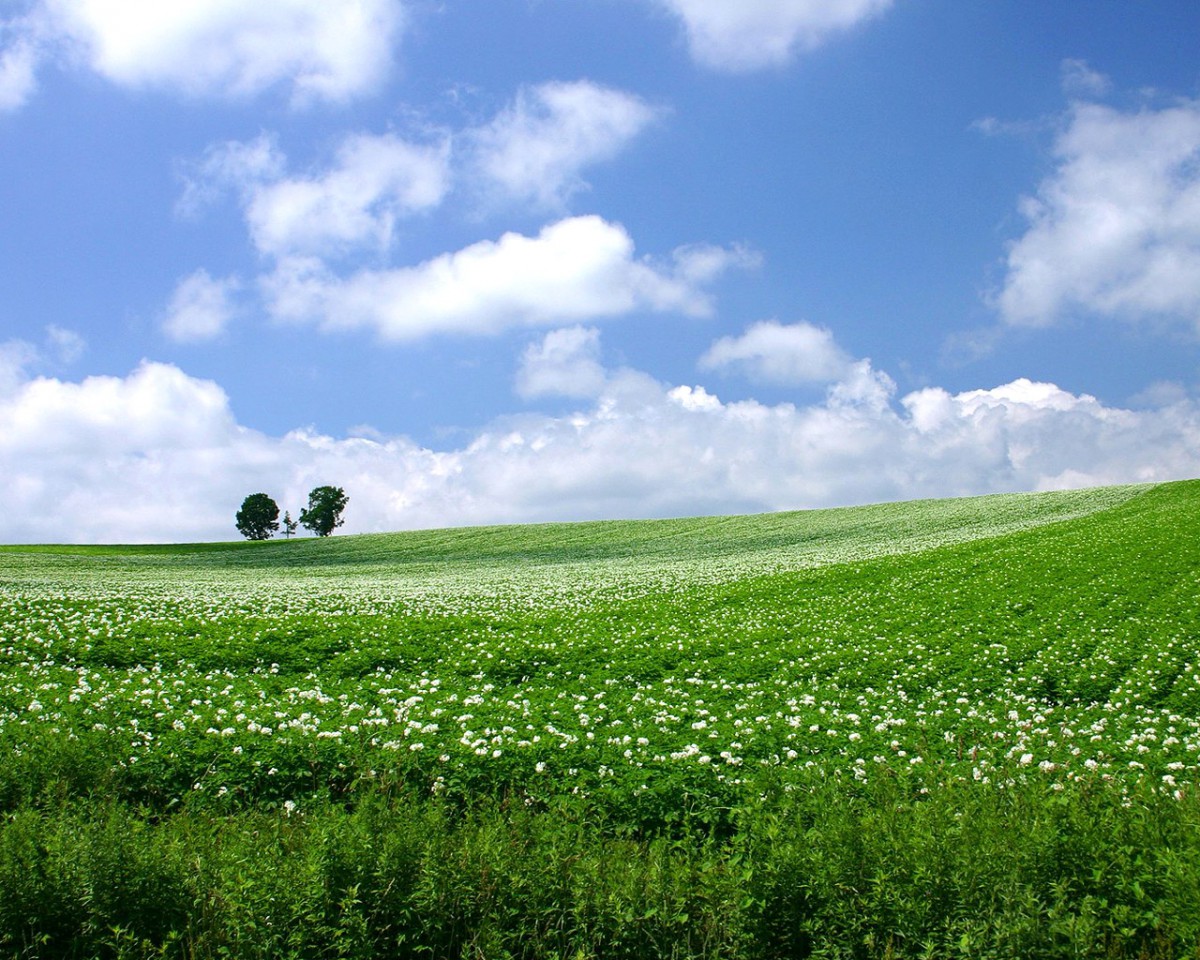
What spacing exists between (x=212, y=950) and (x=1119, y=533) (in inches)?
1829

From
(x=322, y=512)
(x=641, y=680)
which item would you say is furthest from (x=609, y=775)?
(x=322, y=512)

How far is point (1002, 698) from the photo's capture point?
50.6 feet

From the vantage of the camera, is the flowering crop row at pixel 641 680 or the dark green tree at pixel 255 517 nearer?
the flowering crop row at pixel 641 680

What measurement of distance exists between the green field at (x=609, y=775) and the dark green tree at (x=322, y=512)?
116 meters

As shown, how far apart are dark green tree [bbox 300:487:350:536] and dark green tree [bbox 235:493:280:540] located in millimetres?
6170

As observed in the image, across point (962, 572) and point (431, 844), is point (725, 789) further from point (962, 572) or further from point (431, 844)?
point (962, 572)

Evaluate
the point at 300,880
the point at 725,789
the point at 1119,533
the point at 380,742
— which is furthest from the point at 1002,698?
the point at 1119,533

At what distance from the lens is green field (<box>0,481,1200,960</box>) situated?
6109 mm

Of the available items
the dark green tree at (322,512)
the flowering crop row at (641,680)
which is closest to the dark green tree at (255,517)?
the dark green tree at (322,512)

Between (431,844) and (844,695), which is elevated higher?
(431,844)

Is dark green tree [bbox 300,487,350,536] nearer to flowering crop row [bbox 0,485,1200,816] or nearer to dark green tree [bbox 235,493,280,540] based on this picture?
dark green tree [bbox 235,493,280,540]

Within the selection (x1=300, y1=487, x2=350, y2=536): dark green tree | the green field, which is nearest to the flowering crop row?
the green field

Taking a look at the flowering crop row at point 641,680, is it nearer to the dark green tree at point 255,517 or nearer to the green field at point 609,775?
the green field at point 609,775

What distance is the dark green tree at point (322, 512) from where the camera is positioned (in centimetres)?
13875
